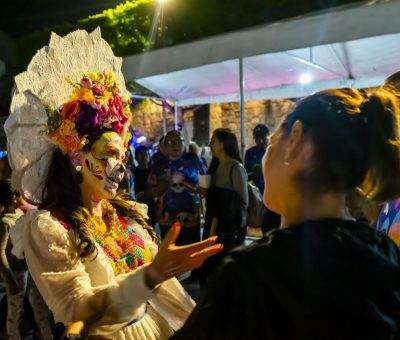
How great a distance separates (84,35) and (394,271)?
1.38 m

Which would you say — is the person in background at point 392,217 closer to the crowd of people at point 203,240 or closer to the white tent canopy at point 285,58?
the crowd of people at point 203,240

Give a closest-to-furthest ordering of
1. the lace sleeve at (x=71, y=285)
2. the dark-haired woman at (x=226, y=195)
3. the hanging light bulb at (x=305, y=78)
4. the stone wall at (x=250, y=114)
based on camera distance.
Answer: the lace sleeve at (x=71, y=285)
the dark-haired woman at (x=226, y=195)
the hanging light bulb at (x=305, y=78)
the stone wall at (x=250, y=114)

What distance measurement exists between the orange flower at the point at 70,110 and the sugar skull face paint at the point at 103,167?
0.41ft

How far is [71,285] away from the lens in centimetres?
137

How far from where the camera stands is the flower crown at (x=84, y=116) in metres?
1.63

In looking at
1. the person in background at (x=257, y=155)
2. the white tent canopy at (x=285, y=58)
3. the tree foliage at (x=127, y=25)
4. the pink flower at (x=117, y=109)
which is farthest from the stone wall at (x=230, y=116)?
the pink flower at (x=117, y=109)

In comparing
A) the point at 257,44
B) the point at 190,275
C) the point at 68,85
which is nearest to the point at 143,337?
the point at 68,85

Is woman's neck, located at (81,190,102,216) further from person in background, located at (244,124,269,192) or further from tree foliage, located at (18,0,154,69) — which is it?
tree foliage, located at (18,0,154,69)

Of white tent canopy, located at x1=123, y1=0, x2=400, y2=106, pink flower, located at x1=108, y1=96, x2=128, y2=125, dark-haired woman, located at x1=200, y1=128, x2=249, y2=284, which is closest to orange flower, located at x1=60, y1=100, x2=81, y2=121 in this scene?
pink flower, located at x1=108, y1=96, x2=128, y2=125

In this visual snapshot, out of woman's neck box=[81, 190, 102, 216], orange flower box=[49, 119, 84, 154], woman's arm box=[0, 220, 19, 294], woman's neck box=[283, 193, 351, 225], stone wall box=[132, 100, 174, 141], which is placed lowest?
woman's arm box=[0, 220, 19, 294]

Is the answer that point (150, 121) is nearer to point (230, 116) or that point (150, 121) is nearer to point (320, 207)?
point (230, 116)

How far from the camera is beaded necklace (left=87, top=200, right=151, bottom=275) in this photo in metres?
1.61

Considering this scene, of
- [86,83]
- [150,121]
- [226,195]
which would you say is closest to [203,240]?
[86,83]

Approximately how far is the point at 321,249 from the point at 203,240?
587 mm
